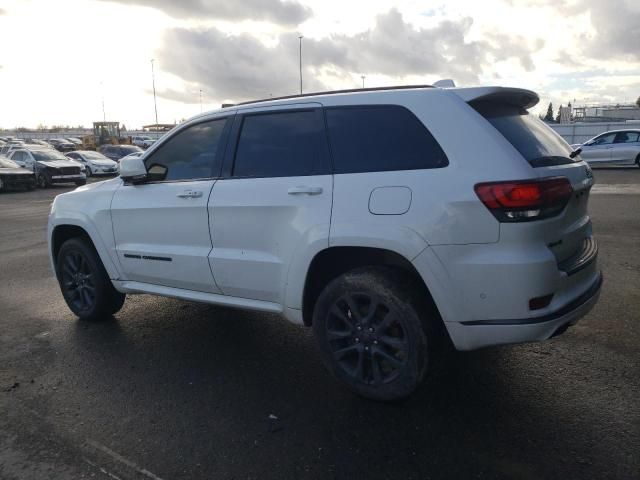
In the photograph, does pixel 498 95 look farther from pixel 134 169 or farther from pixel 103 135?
pixel 103 135

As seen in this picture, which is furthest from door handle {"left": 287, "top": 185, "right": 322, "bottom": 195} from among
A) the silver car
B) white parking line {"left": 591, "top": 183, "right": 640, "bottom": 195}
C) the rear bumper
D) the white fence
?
the white fence

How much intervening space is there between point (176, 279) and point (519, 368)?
8.87ft

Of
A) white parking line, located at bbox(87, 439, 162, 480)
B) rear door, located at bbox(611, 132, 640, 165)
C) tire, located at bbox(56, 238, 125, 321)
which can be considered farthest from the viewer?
rear door, located at bbox(611, 132, 640, 165)

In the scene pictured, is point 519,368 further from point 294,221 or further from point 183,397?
point 183,397

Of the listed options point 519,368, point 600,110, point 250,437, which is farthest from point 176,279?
point 600,110

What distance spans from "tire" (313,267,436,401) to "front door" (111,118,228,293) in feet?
3.60

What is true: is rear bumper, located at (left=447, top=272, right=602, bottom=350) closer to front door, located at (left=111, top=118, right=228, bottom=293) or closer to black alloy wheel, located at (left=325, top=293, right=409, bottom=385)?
black alloy wheel, located at (left=325, top=293, right=409, bottom=385)

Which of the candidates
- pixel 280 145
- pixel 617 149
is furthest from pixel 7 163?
pixel 617 149

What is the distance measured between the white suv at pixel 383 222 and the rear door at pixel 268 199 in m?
0.01

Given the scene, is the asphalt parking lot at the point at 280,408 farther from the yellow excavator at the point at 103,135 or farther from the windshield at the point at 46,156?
the yellow excavator at the point at 103,135

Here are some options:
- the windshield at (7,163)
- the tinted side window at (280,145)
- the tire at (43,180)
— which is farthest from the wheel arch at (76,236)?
the tire at (43,180)

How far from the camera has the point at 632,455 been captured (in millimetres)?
2801

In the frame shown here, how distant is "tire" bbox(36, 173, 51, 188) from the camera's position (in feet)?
76.0

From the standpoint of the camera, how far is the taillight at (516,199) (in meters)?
2.92
